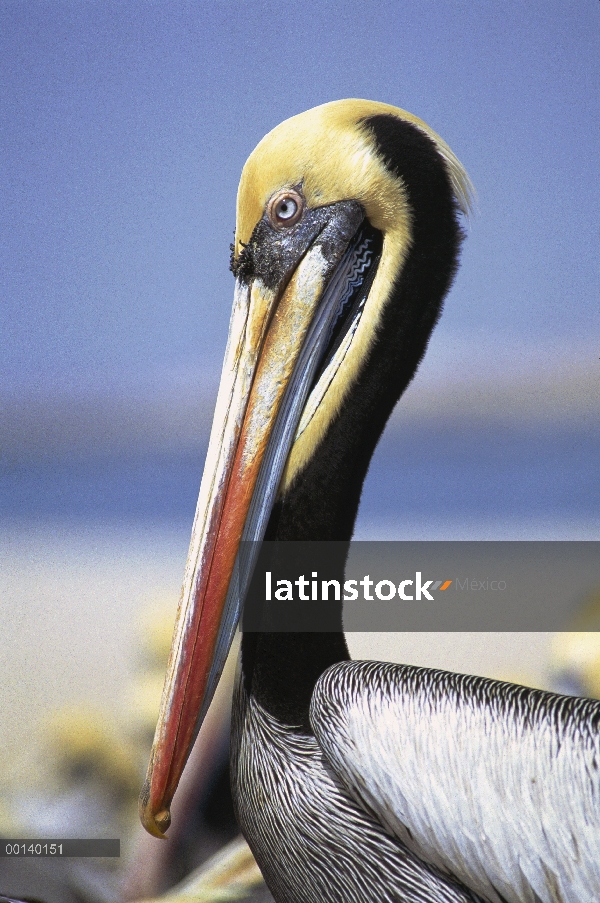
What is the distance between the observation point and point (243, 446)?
1356 millimetres

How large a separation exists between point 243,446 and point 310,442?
0.12 m

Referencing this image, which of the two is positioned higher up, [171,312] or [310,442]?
[171,312]

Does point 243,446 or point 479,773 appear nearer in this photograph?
point 479,773

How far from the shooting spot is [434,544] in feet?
6.24

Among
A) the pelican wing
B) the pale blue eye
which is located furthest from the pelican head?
the pelican wing

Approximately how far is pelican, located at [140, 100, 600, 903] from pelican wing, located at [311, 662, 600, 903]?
0.02 metres

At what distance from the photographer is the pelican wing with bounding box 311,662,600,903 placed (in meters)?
1.08

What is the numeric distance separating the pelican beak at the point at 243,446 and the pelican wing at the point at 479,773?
0.80ft

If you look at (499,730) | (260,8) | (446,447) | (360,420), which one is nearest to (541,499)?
(446,447)
